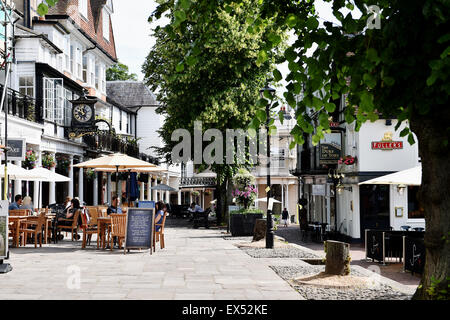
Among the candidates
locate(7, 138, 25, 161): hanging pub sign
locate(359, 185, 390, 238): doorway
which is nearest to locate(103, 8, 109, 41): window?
locate(7, 138, 25, 161): hanging pub sign

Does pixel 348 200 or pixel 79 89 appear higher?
pixel 79 89

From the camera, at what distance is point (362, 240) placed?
25.9m

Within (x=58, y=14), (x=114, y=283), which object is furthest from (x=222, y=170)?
(x=114, y=283)

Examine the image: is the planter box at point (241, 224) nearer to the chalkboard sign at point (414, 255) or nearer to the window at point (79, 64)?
the chalkboard sign at point (414, 255)

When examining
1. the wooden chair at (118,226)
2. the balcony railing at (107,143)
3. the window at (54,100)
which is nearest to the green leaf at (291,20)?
the wooden chair at (118,226)

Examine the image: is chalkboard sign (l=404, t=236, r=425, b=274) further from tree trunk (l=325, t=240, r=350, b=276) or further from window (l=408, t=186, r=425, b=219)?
window (l=408, t=186, r=425, b=219)

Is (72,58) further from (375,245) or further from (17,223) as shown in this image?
(375,245)

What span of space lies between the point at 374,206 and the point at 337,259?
16.2m

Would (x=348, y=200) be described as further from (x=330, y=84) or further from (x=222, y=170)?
(x=330, y=84)

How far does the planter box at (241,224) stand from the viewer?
82.2 ft

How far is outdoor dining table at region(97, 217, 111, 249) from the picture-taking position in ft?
51.2

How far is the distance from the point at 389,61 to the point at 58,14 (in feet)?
90.6

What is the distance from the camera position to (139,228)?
15.1m

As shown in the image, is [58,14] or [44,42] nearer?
[44,42]
